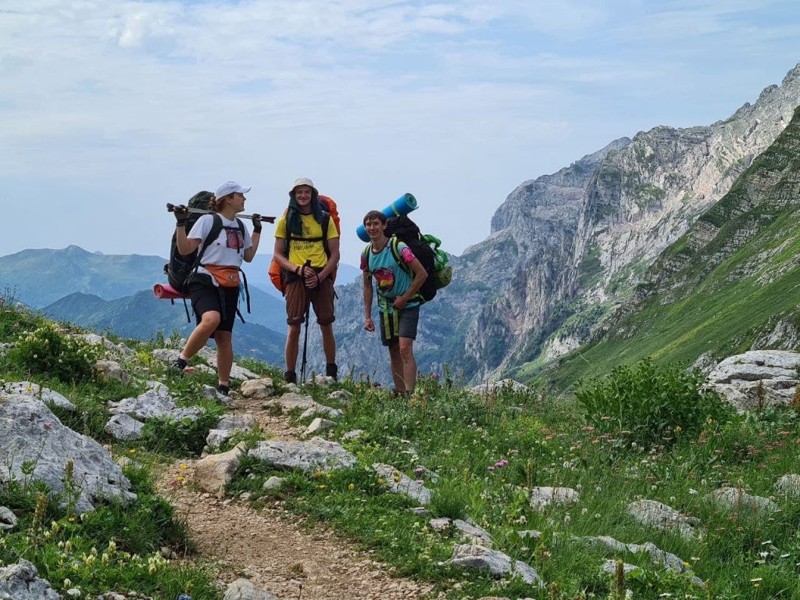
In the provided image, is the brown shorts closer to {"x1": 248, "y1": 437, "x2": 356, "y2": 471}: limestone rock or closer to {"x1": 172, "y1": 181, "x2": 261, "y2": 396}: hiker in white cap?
{"x1": 172, "y1": 181, "x2": 261, "y2": 396}: hiker in white cap

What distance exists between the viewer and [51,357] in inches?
385

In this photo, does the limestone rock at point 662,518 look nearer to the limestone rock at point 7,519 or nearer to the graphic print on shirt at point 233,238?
the limestone rock at point 7,519

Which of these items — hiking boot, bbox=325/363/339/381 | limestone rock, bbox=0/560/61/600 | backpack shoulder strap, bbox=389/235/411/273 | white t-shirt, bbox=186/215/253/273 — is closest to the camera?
limestone rock, bbox=0/560/61/600

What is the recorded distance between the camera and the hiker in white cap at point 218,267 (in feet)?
36.0

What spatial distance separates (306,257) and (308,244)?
0.68ft

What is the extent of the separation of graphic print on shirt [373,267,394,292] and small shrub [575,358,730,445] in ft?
11.3

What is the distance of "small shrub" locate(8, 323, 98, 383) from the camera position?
970cm

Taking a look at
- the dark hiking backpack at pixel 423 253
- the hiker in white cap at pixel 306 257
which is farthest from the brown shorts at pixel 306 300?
the dark hiking backpack at pixel 423 253

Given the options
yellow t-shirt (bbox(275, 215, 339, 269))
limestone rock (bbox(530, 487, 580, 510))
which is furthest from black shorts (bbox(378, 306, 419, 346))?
limestone rock (bbox(530, 487, 580, 510))

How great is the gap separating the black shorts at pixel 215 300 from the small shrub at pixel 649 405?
5105mm

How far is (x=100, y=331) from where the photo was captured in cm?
1584

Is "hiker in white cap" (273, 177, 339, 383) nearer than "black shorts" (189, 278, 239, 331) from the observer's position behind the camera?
No

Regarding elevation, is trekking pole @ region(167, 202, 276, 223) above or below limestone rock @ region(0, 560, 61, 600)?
above

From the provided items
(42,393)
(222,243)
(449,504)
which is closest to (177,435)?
(42,393)
